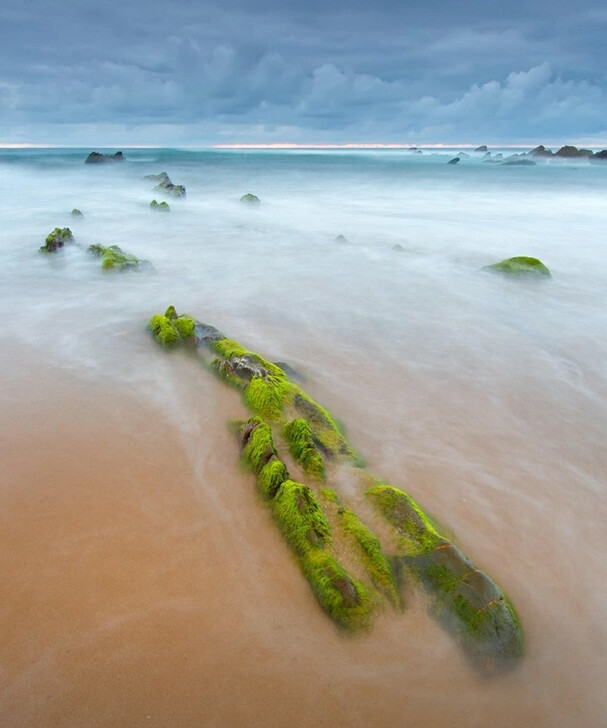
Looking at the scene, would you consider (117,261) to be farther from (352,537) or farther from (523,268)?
(352,537)

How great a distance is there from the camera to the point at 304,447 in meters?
5.07

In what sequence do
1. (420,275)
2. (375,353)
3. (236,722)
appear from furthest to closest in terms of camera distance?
(420,275) < (375,353) < (236,722)

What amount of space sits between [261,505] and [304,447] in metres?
0.82

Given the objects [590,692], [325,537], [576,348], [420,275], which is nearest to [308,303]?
[420,275]

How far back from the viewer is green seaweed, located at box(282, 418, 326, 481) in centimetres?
489

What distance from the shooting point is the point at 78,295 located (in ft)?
34.8

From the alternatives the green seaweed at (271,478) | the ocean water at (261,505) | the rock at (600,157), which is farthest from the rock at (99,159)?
the rock at (600,157)

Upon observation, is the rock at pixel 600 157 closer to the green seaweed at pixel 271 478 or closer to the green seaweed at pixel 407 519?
the green seaweed at pixel 407 519

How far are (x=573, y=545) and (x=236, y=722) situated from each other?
3.11m

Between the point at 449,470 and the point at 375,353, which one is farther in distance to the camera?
the point at 375,353

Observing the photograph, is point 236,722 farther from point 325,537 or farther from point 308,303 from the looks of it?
point 308,303

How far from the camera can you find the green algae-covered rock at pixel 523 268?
42.2 feet

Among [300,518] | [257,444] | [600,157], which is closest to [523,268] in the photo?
[257,444]

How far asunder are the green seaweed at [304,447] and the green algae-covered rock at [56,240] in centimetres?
1256
